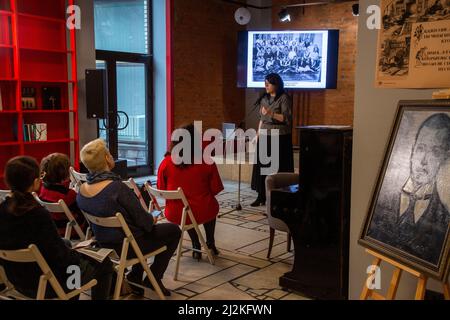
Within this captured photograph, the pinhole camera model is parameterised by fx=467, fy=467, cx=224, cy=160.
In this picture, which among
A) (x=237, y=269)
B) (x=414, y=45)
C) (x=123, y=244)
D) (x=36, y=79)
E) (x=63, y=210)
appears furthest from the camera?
(x=36, y=79)

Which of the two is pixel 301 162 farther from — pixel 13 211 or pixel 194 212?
pixel 13 211

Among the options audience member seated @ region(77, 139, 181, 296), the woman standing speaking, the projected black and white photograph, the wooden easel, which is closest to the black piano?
the wooden easel

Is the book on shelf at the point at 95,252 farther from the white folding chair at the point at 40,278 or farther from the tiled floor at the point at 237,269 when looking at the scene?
the tiled floor at the point at 237,269

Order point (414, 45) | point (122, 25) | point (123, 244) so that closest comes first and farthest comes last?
1. point (414, 45)
2. point (123, 244)
3. point (122, 25)

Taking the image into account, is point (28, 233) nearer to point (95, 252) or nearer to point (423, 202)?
point (95, 252)

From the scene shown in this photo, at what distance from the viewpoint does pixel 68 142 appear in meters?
6.22

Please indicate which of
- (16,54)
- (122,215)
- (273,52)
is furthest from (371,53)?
(273,52)

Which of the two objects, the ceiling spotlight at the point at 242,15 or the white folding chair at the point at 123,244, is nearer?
the white folding chair at the point at 123,244

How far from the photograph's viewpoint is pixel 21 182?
2416 millimetres

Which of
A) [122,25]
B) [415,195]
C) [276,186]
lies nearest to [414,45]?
[415,195]

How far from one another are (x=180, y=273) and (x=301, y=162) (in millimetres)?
1366

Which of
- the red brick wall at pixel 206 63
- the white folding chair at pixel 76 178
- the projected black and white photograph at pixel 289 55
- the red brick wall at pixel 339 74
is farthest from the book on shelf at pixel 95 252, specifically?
the red brick wall at pixel 339 74

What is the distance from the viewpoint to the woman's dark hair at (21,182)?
2.33 metres

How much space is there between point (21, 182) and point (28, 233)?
273 millimetres
